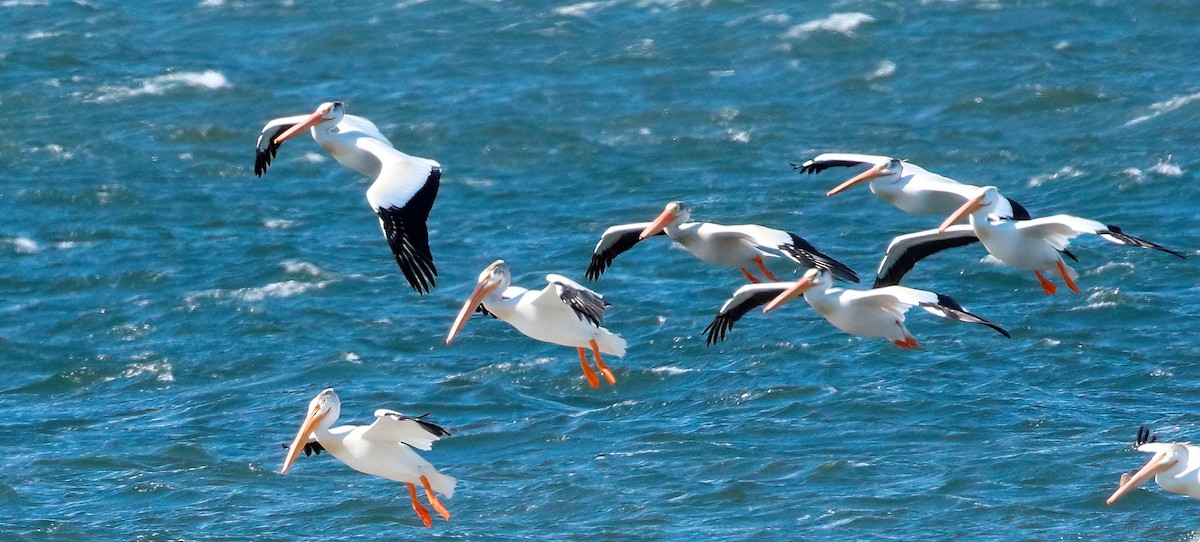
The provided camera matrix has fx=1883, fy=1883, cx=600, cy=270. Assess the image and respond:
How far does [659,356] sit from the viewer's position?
815 inches

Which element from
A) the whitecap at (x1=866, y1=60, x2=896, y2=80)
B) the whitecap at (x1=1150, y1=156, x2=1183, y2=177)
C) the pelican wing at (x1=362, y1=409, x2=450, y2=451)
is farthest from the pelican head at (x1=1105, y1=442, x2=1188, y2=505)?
the whitecap at (x1=866, y1=60, x2=896, y2=80)

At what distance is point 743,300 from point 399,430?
2998 mm

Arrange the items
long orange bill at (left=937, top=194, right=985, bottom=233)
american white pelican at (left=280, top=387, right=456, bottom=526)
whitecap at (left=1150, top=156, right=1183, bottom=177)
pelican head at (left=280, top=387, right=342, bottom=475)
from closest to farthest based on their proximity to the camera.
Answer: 1. american white pelican at (left=280, top=387, right=456, bottom=526)
2. pelican head at (left=280, top=387, right=342, bottom=475)
3. long orange bill at (left=937, top=194, right=985, bottom=233)
4. whitecap at (left=1150, top=156, right=1183, bottom=177)

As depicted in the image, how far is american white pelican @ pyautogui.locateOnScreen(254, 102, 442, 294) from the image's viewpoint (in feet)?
41.5

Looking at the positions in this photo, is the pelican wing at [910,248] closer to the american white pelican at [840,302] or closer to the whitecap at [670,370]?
the american white pelican at [840,302]

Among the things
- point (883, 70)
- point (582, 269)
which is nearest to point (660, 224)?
point (582, 269)

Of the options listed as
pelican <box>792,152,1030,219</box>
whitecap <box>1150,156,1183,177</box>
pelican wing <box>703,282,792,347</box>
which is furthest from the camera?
whitecap <box>1150,156,1183,177</box>

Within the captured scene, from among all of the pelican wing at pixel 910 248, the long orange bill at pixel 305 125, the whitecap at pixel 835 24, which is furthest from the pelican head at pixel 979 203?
the whitecap at pixel 835 24

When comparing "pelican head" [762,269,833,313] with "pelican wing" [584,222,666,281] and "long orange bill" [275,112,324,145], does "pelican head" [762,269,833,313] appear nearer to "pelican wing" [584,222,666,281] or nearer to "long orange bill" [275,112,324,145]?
"pelican wing" [584,222,666,281]

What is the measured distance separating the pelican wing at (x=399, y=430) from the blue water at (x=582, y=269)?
4.18 metres

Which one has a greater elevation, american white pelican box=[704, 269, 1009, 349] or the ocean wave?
american white pelican box=[704, 269, 1009, 349]

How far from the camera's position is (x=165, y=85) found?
28.6 meters

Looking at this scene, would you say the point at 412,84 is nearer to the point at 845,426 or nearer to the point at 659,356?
the point at 659,356

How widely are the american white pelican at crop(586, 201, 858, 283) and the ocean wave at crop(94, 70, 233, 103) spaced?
14275 mm
